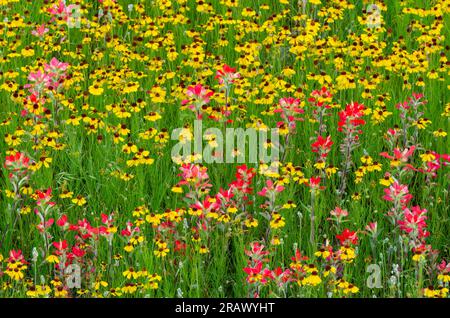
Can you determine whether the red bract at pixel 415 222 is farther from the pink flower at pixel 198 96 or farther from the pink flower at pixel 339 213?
the pink flower at pixel 198 96

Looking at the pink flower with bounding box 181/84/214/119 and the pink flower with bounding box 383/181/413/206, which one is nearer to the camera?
the pink flower with bounding box 383/181/413/206

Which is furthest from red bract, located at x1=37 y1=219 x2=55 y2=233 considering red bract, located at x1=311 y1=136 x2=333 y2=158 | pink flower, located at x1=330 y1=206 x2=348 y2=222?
red bract, located at x1=311 y1=136 x2=333 y2=158

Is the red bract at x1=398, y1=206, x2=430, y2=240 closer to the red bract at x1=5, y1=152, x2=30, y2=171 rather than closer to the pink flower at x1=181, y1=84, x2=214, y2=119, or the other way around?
the pink flower at x1=181, y1=84, x2=214, y2=119

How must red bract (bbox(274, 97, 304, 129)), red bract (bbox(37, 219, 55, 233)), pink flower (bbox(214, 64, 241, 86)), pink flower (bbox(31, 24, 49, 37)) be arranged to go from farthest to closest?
pink flower (bbox(31, 24, 49, 37)), pink flower (bbox(214, 64, 241, 86)), red bract (bbox(274, 97, 304, 129)), red bract (bbox(37, 219, 55, 233))

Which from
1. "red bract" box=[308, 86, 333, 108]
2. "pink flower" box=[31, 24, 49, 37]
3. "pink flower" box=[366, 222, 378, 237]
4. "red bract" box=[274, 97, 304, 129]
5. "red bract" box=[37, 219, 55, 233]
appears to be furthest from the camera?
"pink flower" box=[31, 24, 49, 37]

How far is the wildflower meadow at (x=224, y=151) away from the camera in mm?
5344

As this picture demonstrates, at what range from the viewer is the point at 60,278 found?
206 inches

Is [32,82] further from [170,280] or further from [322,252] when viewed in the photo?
[322,252]

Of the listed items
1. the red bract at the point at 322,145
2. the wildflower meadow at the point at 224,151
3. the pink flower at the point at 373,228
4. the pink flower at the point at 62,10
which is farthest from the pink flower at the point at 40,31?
the pink flower at the point at 373,228

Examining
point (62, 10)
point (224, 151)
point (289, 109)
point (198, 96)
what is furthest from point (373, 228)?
point (62, 10)

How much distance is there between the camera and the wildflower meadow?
5.34 metres

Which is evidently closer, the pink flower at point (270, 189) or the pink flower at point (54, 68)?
the pink flower at point (270, 189)

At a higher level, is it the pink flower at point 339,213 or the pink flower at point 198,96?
the pink flower at point 198,96
